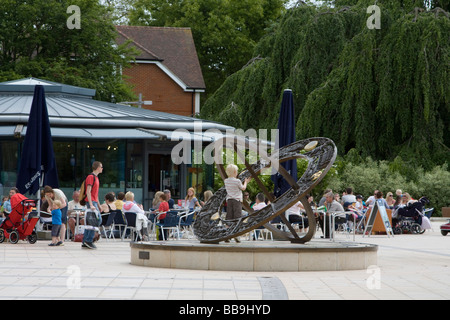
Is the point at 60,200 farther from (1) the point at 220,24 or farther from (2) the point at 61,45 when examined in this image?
(1) the point at 220,24

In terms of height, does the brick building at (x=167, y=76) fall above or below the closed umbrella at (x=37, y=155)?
above

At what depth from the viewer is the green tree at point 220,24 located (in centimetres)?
5500

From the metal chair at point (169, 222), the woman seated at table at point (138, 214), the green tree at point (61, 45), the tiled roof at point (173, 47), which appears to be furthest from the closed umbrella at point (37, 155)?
the tiled roof at point (173, 47)

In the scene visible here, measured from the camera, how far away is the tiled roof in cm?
5241

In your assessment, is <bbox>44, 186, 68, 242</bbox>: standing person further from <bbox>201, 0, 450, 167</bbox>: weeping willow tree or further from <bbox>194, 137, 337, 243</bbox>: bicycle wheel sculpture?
<bbox>201, 0, 450, 167</bbox>: weeping willow tree

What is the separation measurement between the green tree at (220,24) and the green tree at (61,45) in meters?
13.5

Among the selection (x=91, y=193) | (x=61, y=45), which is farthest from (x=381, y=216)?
(x=61, y=45)

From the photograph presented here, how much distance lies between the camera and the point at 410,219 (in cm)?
2492

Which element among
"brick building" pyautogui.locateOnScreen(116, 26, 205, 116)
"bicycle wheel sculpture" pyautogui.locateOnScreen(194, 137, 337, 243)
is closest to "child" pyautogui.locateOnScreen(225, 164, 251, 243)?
"bicycle wheel sculpture" pyautogui.locateOnScreen(194, 137, 337, 243)

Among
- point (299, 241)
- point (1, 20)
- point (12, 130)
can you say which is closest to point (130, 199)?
point (299, 241)

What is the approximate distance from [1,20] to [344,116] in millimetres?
18464

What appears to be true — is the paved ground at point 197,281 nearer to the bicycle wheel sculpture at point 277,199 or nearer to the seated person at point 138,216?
the bicycle wheel sculpture at point 277,199

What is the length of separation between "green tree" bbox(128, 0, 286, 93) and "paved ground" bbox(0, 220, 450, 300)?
4166cm

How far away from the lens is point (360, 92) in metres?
31.5
